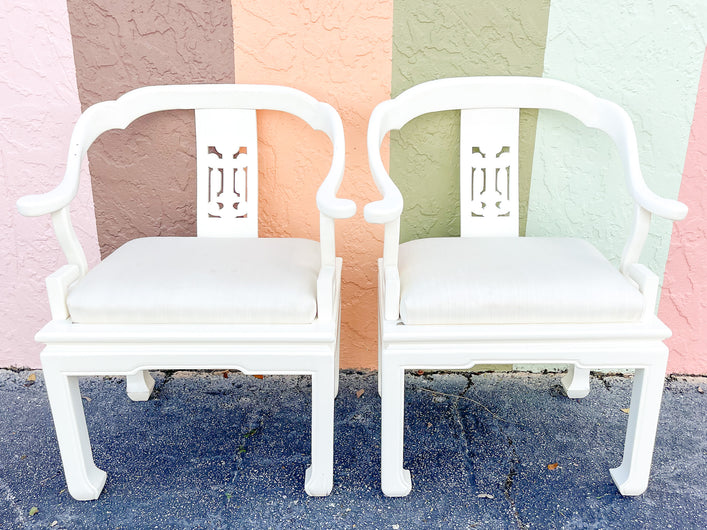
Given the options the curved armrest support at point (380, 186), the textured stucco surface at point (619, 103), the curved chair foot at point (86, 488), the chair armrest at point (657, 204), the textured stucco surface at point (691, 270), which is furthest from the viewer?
the textured stucco surface at point (691, 270)

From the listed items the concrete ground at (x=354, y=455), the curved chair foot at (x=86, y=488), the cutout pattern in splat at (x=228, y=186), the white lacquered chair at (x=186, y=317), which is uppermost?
the cutout pattern in splat at (x=228, y=186)

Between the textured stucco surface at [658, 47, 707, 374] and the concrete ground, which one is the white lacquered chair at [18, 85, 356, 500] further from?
the textured stucco surface at [658, 47, 707, 374]

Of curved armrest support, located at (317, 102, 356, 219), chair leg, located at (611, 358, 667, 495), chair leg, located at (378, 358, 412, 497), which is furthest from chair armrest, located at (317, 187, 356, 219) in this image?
chair leg, located at (611, 358, 667, 495)

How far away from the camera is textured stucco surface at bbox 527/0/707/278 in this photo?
163cm

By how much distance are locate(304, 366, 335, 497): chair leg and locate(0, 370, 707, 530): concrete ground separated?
0.16 feet

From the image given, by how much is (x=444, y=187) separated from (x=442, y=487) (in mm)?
901

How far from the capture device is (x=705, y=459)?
1576 mm

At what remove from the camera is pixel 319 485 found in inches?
56.2

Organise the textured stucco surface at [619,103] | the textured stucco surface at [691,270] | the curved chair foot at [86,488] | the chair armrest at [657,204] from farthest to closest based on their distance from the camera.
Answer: the textured stucco surface at [691,270]
the textured stucco surface at [619,103]
the curved chair foot at [86,488]
the chair armrest at [657,204]

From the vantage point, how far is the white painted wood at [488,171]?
1690 millimetres

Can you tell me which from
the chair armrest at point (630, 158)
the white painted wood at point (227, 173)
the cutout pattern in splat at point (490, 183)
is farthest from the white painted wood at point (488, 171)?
the white painted wood at point (227, 173)

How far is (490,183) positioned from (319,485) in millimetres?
1000

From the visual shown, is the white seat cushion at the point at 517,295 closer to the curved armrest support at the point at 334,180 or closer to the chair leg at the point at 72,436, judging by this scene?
the curved armrest support at the point at 334,180

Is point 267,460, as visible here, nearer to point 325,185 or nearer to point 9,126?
point 325,185
